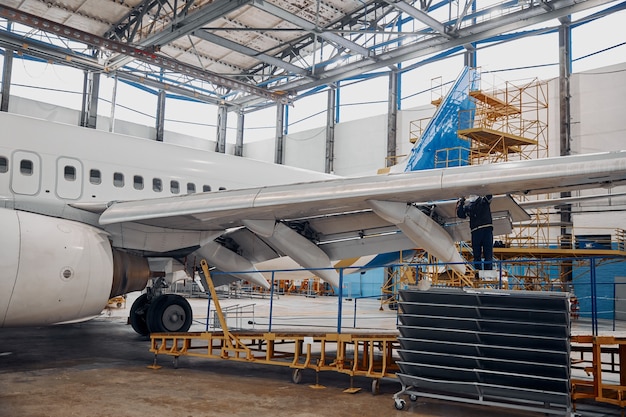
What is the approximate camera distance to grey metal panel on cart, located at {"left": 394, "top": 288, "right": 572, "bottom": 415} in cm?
579

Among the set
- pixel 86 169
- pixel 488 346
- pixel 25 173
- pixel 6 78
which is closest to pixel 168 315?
pixel 86 169

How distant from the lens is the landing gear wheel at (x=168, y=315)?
10.4 meters

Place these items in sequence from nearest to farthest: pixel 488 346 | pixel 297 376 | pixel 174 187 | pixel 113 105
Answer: pixel 488 346 → pixel 297 376 → pixel 174 187 → pixel 113 105

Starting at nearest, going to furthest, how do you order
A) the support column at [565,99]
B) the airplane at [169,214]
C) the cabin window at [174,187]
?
the airplane at [169,214] < the cabin window at [174,187] < the support column at [565,99]

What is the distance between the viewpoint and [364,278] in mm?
31969

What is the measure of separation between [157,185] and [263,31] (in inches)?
531

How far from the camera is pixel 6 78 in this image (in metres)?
25.5

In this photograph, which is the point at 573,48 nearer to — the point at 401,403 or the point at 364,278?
the point at 364,278

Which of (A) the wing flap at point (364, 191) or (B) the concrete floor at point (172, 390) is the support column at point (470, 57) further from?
(B) the concrete floor at point (172, 390)

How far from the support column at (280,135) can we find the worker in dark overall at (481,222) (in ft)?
86.3

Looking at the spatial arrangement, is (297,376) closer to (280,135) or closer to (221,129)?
(280,135)

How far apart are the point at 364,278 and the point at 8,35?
2090 cm

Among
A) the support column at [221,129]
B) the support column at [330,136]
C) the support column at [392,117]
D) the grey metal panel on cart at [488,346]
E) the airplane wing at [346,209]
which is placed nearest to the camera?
the grey metal panel on cart at [488,346]

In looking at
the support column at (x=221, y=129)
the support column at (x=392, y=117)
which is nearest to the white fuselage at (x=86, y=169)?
the support column at (x=392, y=117)
